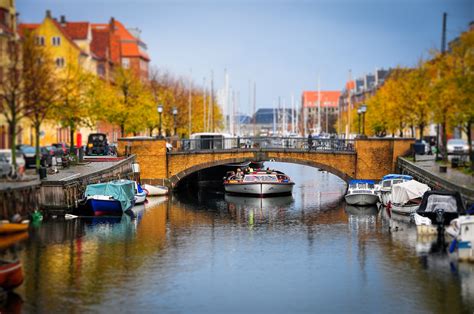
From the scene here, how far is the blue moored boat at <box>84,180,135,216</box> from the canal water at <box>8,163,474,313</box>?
59.6 inches

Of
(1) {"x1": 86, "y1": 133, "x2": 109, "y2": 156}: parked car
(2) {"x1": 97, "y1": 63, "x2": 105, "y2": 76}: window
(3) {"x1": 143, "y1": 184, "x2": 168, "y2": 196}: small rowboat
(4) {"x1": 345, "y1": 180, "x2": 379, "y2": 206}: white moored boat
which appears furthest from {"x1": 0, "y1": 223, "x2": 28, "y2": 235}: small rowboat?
(2) {"x1": 97, "y1": 63, "x2": 105, "y2": 76}: window

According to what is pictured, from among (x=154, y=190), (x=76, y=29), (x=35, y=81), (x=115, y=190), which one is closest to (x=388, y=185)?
(x=154, y=190)

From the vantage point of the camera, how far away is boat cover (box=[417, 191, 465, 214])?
1877 inches

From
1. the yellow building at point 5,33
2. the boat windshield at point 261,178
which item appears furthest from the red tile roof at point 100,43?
the boat windshield at point 261,178

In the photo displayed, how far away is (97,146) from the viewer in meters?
85.9

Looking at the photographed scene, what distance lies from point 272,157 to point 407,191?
20.5 m

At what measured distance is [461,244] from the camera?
39531mm

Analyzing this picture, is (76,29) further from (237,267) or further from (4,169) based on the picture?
(237,267)

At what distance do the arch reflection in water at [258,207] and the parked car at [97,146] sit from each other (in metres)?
14.7

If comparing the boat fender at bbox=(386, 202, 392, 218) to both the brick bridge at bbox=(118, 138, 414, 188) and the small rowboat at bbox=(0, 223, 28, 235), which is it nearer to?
the brick bridge at bbox=(118, 138, 414, 188)

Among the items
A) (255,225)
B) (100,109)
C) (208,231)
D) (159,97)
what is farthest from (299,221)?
(159,97)

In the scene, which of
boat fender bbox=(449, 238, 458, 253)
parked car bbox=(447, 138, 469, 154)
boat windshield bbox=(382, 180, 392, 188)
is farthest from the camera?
parked car bbox=(447, 138, 469, 154)

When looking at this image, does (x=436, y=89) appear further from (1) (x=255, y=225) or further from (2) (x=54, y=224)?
(2) (x=54, y=224)

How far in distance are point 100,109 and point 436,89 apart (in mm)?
33440
